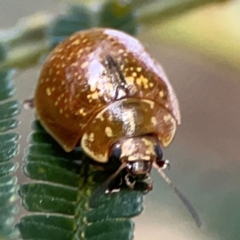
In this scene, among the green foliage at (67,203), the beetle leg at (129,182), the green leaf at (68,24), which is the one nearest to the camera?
the green foliage at (67,203)

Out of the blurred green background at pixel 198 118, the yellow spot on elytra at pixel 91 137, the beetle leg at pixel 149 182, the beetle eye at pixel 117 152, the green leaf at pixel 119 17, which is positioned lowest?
the blurred green background at pixel 198 118

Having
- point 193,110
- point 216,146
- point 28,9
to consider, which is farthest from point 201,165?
point 28,9

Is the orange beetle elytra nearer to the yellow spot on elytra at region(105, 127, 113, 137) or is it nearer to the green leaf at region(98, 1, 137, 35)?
the yellow spot on elytra at region(105, 127, 113, 137)

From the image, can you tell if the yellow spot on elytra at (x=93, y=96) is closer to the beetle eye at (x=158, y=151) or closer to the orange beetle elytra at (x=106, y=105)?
the orange beetle elytra at (x=106, y=105)

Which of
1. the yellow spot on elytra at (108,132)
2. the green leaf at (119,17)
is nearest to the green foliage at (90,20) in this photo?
the green leaf at (119,17)

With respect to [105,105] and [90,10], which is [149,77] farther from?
[90,10]

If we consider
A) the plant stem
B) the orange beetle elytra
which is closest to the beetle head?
the orange beetle elytra
